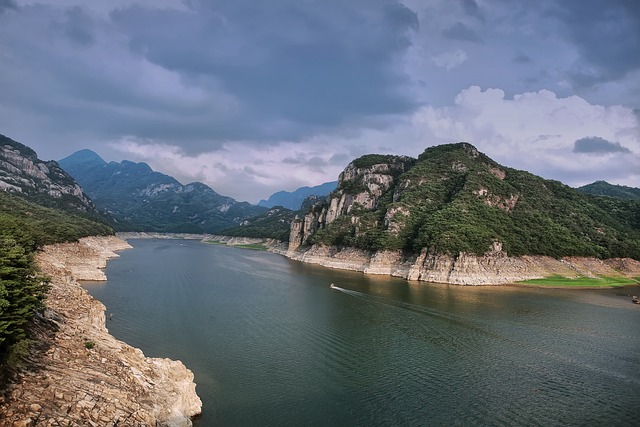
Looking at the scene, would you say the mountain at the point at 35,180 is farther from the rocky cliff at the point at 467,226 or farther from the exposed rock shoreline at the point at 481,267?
the exposed rock shoreline at the point at 481,267

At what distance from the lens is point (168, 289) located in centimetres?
5622

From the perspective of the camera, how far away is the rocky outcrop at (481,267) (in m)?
Answer: 74.4

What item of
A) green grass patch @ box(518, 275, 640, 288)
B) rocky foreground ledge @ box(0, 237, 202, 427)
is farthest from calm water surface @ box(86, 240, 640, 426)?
green grass patch @ box(518, 275, 640, 288)

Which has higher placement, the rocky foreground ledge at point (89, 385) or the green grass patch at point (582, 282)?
the green grass patch at point (582, 282)

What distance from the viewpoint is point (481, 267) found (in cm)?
7594

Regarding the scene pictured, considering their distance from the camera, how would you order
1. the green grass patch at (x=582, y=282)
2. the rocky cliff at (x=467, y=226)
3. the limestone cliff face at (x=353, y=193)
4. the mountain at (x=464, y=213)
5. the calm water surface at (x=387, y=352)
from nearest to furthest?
the calm water surface at (x=387, y=352) < the green grass patch at (x=582, y=282) < the rocky cliff at (x=467, y=226) < the mountain at (x=464, y=213) < the limestone cliff face at (x=353, y=193)

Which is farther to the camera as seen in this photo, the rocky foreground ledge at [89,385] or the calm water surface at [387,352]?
the calm water surface at [387,352]

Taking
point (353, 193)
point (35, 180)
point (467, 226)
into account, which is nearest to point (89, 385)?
point (467, 226)

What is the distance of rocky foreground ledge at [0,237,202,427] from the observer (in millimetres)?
13602

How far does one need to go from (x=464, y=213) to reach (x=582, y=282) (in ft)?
87.5

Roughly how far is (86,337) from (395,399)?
60.1 ft

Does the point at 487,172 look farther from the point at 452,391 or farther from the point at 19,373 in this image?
the point at 19,373

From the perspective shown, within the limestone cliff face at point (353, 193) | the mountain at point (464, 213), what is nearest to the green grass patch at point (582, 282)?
the mountain at point (464, 213)

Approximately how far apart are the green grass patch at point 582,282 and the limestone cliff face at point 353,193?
6016cm
